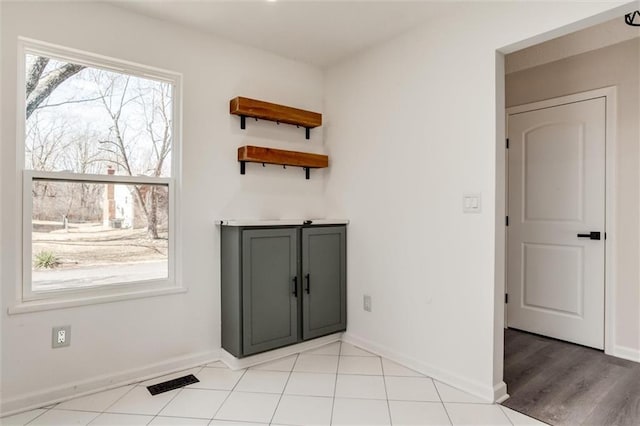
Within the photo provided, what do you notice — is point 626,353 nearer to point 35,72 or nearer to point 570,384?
point 570,384

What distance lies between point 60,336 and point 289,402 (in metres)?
1.42

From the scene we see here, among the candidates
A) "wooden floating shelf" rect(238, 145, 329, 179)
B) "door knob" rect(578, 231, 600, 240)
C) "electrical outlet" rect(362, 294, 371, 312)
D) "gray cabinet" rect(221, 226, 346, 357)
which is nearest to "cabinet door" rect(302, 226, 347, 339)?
"gray cabinet" rect(221, 226, 346, 357)

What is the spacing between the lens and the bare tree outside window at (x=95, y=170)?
2.22 m

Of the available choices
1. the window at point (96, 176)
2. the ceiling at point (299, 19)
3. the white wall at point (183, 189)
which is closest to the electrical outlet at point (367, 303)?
the white wall at point (183, 189)

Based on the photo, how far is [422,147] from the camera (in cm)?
264

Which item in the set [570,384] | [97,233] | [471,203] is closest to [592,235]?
[570,384]

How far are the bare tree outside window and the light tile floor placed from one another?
0.73 metres

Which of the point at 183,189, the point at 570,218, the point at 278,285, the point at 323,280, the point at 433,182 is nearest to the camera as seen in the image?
the point at 433,182

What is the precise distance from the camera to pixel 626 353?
286 cm

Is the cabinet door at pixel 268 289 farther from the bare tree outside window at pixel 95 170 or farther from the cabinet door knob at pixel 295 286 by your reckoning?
the bare tree outside window at pixel 95 170

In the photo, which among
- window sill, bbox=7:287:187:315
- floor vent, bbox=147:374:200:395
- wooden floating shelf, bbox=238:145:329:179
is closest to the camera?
window sill, bbox=7:287:187:315

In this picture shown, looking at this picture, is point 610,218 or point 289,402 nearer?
point 289,402

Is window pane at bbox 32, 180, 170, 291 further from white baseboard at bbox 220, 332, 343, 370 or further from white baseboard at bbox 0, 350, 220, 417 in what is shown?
white baseboard at bbox 220, 332, 343, 370

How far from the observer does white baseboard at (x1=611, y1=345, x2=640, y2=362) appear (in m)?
2.81
